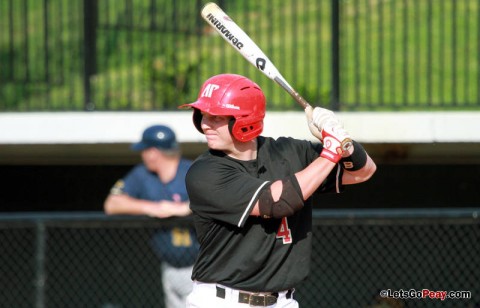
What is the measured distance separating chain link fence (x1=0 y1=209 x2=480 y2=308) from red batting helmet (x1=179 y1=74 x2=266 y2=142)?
3.39m

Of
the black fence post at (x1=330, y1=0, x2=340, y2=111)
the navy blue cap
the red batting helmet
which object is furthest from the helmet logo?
the black fence post at (x1=330, y1=0, x2=340, y2=111)

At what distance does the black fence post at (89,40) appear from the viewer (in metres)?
7.32

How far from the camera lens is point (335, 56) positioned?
730cm

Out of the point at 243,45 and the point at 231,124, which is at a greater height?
the point at 243,45

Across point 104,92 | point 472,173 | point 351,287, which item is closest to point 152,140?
point 104,92

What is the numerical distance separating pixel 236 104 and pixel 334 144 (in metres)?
0.45

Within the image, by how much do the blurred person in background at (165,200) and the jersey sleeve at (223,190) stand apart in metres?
2.51

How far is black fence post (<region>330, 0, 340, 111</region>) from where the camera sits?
7.25 meters

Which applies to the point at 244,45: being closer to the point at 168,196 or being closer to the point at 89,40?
the point at 168,196

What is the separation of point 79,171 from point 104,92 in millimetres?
984

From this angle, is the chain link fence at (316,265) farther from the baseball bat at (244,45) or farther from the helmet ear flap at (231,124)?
the helmet ear flap at (231,124)

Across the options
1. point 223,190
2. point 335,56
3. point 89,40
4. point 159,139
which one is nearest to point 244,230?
point 223,190

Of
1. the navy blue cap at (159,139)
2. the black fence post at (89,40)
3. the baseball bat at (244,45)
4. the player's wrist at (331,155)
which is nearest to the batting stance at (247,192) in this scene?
the player's wrist at (331,155)

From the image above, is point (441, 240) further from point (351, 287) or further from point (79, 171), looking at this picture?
point (79, 171)
